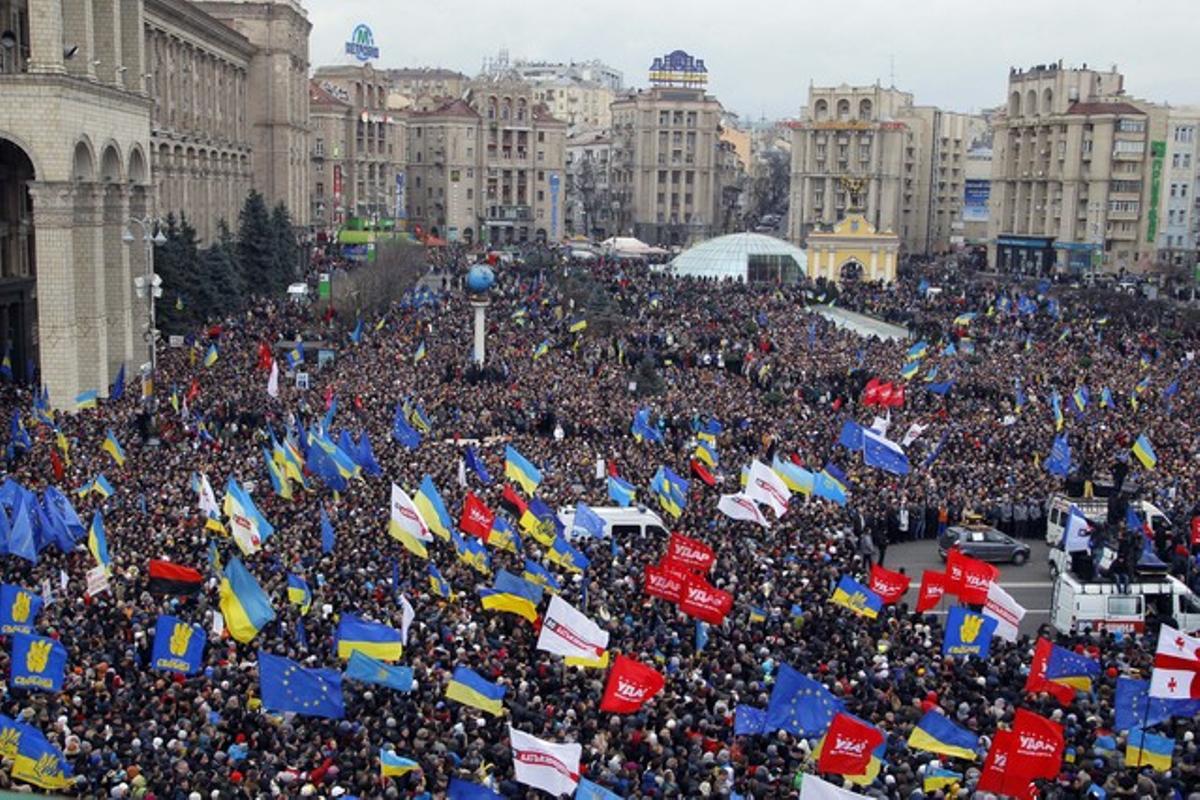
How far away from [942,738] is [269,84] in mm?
56561

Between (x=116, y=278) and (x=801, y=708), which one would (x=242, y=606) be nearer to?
(x=801, y=708)

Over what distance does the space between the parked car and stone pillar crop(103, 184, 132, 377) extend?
755 inches

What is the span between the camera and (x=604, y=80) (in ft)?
588

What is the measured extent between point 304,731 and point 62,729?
1940 millimetres

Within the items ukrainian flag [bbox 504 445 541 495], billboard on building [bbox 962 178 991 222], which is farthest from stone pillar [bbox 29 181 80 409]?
billboard on building [bbox 962 178 991 222]

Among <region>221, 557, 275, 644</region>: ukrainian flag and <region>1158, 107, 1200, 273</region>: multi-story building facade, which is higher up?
<region>1158, 107, 1200, 273</region>: multi-story building facade

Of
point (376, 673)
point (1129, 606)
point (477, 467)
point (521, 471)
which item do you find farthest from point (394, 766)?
point (477, 467)

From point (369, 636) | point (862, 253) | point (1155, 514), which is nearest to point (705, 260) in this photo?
point (862, 253)

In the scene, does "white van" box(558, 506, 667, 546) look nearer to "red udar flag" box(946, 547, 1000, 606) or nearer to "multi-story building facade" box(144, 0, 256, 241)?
"red udar flag" box(946, 547, 1000, 606)

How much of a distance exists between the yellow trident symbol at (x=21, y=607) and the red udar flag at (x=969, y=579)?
9294 mm

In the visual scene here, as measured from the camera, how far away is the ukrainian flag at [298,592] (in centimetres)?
1469

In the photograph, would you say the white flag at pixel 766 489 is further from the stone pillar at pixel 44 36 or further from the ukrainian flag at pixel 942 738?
the stone pillar at pixel 44 36

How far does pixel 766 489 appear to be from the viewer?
749 inches

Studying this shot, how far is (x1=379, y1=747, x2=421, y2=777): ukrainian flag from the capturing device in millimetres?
10703
